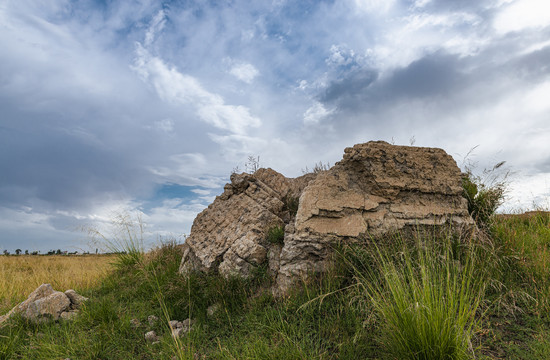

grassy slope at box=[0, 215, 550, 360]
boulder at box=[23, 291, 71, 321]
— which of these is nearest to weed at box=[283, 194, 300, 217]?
grassy slope at box=[0, 215, 550, 360]

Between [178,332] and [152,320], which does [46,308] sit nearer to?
[152,320]

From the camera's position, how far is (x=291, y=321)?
478cm

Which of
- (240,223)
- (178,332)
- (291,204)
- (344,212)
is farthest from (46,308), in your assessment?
(344,212)

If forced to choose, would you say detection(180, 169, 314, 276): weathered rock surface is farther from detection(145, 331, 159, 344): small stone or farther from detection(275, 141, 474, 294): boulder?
detection(145, 331, 159, 344): small stone

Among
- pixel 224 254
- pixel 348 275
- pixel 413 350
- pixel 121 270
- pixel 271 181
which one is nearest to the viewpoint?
pixel 413 350

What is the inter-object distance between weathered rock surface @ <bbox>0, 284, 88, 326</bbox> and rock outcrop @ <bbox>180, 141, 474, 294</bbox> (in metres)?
2.29

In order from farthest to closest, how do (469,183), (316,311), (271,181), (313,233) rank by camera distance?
1. (271,181)
2. (469,183)
3. (313,233)
4. (316,311)

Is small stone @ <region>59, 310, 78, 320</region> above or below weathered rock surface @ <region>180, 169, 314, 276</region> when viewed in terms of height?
below

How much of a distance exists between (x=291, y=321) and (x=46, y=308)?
486 centimetres

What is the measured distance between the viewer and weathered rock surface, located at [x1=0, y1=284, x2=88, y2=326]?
6.29 m

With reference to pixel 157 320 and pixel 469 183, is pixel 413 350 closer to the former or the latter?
pixel 157 320

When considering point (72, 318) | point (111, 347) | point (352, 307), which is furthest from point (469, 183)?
point (72, 318)

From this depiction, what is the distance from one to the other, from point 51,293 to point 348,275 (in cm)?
611

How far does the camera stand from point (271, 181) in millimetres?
8328
